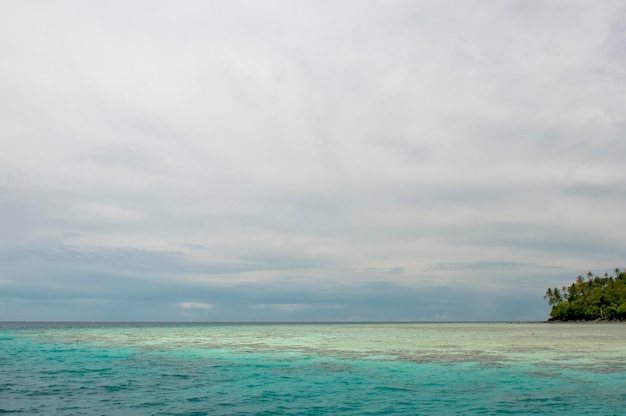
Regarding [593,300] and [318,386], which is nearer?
[318,386]

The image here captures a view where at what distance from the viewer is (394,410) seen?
20.1m

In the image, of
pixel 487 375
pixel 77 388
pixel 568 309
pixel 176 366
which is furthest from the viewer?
pixel 568 309

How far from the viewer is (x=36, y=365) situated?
37.1 m

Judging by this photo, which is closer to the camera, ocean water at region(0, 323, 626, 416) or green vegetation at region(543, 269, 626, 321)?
ocean water at region(0, 323, 626, 416)

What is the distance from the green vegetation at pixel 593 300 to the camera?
159 metres

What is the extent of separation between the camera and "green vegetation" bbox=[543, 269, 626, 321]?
159025 mm

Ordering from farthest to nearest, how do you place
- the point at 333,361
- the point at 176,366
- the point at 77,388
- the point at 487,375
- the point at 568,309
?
the point at 568,309
the point at 333,361
the point at 176,366
the point at 487,375
the point at 77,388

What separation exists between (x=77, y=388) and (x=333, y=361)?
62.7 ft

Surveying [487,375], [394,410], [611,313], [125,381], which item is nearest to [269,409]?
[394,410]

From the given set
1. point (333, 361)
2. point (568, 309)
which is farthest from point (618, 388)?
point (568, 309)

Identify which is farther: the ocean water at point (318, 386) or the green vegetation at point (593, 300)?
the green vegetation at point (593, 300)

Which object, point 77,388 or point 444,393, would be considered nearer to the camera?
point 444,393

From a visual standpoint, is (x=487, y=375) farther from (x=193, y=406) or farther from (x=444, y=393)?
(x=193, y=406)

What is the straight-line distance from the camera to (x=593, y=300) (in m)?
168
